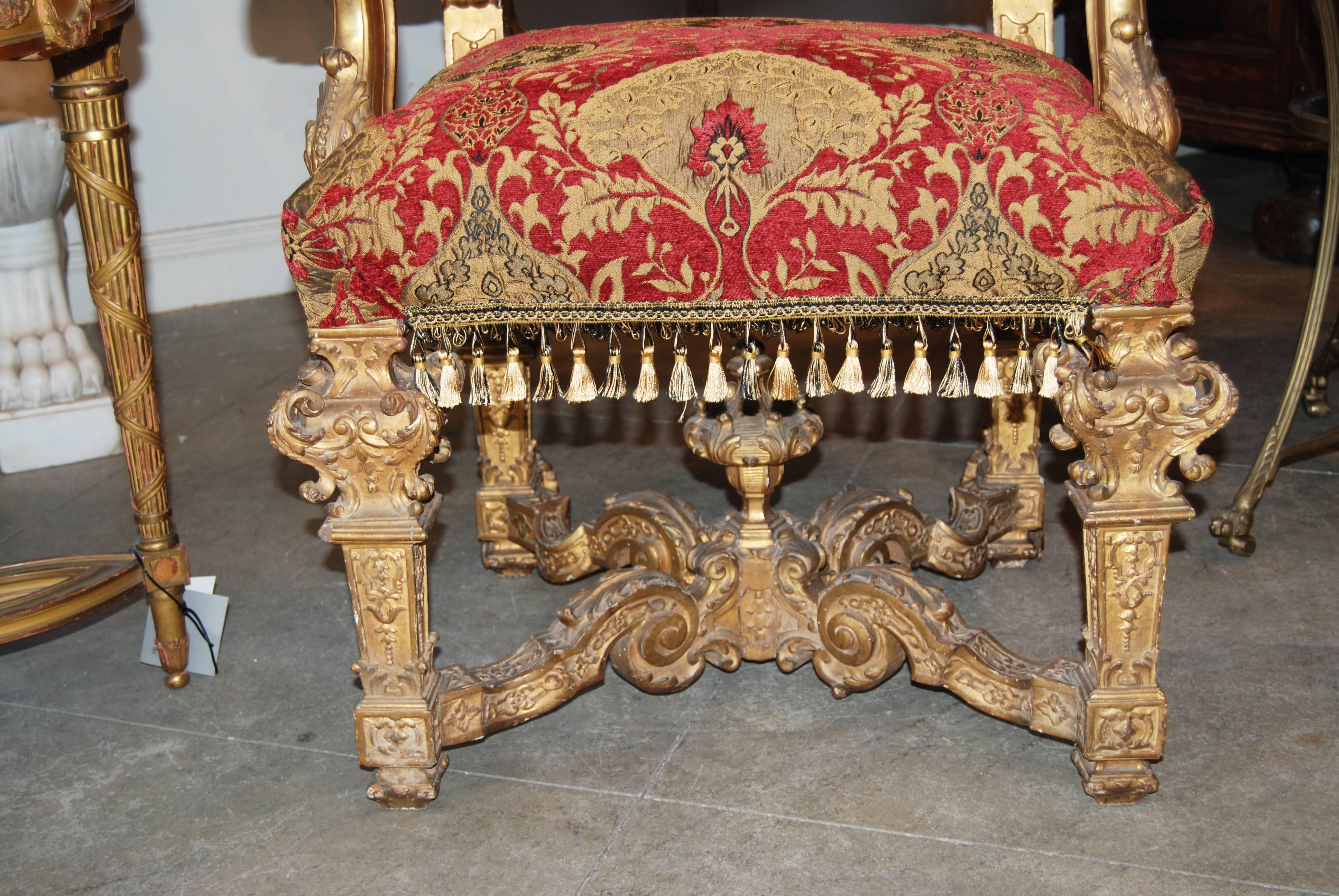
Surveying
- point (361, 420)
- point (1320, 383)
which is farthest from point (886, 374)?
point (1320, 383)

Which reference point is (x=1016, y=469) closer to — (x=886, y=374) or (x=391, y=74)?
(x=886, y=374)

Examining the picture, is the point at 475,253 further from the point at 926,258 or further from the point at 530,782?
the point at 530,782

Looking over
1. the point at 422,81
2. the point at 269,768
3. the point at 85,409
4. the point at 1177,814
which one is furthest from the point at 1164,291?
the point at 422,81

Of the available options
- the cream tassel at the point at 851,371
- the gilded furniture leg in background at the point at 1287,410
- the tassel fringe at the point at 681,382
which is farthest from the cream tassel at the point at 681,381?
the gilded furniture leg in background at the point at 1287,410

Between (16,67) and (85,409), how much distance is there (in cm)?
57

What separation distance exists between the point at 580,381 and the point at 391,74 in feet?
1.18

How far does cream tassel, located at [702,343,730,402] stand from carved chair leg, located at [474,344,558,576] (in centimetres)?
48

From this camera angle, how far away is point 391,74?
4.09ft

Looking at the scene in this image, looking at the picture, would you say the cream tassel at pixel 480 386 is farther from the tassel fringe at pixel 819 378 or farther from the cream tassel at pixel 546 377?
the tassel fringe at pixel 819 378

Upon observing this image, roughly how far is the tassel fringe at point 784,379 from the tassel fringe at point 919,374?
0.09 metres

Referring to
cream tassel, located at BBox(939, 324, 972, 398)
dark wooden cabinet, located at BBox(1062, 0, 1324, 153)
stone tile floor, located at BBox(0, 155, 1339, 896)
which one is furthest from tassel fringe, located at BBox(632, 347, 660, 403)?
dark wooden cabinet, located at BBox(1062, 0, 1324, 153)

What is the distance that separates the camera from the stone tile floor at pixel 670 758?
1156mm

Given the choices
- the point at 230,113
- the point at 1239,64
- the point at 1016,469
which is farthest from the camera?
the point at 1239,64

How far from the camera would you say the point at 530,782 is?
1.28 meters
